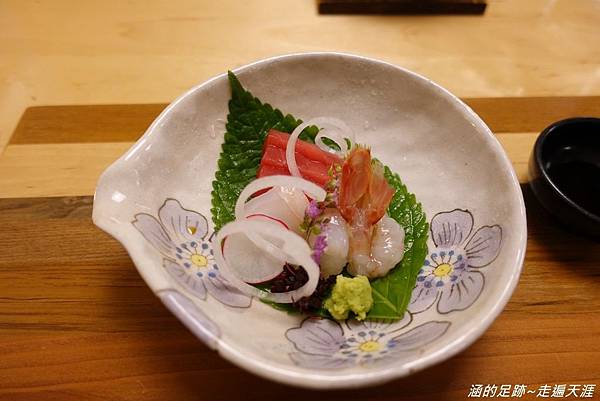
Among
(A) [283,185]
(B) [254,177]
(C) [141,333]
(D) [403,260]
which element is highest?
(A) [283,185]

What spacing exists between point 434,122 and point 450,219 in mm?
448

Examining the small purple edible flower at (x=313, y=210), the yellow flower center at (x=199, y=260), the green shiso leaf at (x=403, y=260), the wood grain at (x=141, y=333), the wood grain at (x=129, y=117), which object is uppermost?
the small purple edible flower at (x=313, y=210)

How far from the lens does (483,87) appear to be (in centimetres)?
274

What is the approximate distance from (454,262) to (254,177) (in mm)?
852

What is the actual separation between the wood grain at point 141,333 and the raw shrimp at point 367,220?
392mm

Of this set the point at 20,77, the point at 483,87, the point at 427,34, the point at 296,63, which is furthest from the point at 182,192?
the point at 427,34

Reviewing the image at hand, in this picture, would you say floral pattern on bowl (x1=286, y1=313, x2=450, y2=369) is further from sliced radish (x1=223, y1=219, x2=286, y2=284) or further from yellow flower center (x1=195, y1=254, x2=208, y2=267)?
yellow flower center (x1=195, y1=254, x2=208, y2=267)

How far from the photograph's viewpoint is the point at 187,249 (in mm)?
1683

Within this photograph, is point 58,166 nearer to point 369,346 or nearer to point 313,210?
point 313,210

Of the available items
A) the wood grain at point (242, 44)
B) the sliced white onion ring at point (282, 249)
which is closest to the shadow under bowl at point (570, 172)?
the wood grain at point (242, 44)

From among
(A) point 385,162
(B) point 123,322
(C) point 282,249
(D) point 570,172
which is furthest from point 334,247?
(D) point 570,172

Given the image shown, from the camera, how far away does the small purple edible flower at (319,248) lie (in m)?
1.60

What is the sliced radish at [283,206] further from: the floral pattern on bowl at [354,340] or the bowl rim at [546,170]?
the bowl rim at [546,170]

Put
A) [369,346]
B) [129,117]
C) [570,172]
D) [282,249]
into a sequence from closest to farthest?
[369,346] → [282,249] → [570,172] → [129,117]
